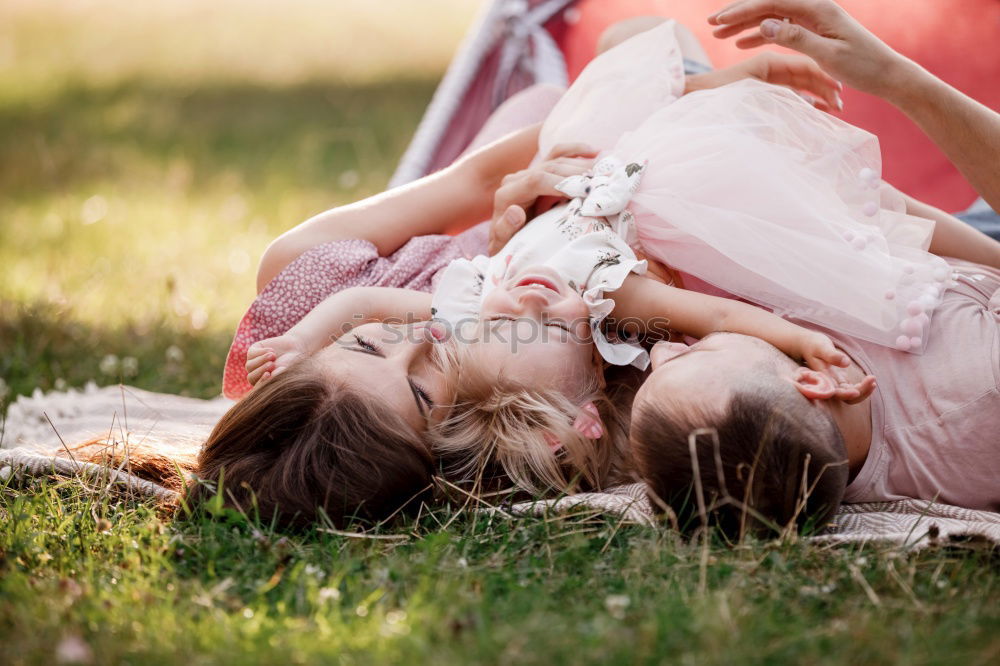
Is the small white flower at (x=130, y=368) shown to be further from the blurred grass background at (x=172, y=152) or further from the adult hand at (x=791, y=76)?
the adult hand at (x=791, y=76)

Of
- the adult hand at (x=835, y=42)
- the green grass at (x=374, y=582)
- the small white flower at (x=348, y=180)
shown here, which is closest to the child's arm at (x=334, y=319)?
the green grass at (x=374, y=582)

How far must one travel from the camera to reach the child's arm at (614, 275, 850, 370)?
2.00 m

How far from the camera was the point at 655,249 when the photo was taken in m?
2.37

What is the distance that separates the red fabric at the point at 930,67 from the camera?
11.1 ft

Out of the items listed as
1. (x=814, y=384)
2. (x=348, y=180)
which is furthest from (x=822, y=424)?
(x=348, y=180)

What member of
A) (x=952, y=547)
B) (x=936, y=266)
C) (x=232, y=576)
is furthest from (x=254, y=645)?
(x=936, y=266)

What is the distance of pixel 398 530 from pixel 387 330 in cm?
56

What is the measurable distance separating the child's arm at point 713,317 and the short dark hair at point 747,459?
18cm

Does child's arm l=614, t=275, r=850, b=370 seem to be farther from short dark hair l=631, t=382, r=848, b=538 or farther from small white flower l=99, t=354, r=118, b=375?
small white flower l=99, t=354, r=118, b=375

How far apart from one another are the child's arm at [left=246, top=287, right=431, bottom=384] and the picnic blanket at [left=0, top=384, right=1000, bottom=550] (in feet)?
1.04

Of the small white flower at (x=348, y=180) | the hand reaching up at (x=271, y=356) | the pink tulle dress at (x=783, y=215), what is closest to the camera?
the pink tulle dress at (x=783, y=215)

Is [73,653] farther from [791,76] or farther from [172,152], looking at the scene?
[172,152]

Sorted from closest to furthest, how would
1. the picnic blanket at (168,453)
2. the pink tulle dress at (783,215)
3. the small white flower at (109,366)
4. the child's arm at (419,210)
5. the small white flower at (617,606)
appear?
the small white flower at (617,606), the picnic blanket at (168,453), the pink tulle dress at (783,215), the child's arm at (419,210), the small white flower at (109,366)

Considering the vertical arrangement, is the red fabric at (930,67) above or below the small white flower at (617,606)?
above
